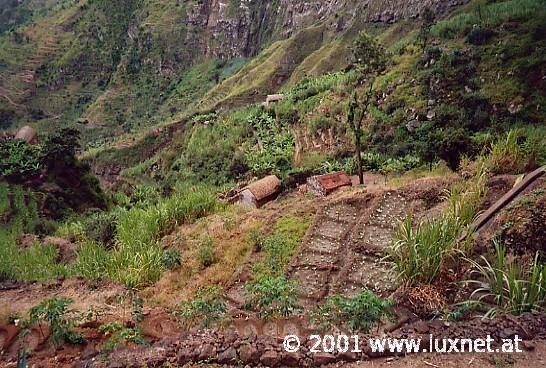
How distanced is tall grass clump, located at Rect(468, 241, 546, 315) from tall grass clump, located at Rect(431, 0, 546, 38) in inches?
965

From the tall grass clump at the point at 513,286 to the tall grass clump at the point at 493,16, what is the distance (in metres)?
24.5

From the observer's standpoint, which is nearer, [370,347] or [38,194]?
[370,347]

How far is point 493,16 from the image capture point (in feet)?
88.1

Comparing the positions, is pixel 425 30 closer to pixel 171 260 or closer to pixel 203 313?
pixel 171 260

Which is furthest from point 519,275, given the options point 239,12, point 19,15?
point 19,15

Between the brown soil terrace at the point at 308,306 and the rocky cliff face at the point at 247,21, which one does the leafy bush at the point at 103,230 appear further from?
the rocky cliff face at the point at 247,21

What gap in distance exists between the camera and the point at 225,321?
4965 mm

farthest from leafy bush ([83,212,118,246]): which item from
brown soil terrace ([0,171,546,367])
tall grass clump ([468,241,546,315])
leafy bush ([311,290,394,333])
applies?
tall grass clump ([468,241,546,315])

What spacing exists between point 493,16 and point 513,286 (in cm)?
2725

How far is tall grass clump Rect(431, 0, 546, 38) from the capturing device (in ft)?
81.6

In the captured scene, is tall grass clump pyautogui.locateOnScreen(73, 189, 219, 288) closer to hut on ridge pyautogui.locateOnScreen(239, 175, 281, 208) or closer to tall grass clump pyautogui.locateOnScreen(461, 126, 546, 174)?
tall grass clump pyautogui.locateOnScreen(461, 126, 546, 174)

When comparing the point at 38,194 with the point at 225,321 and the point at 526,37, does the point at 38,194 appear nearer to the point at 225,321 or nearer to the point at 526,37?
the point at 225,321

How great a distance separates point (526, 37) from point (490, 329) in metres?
23.4

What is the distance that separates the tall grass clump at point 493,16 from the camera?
24875 millimetres
